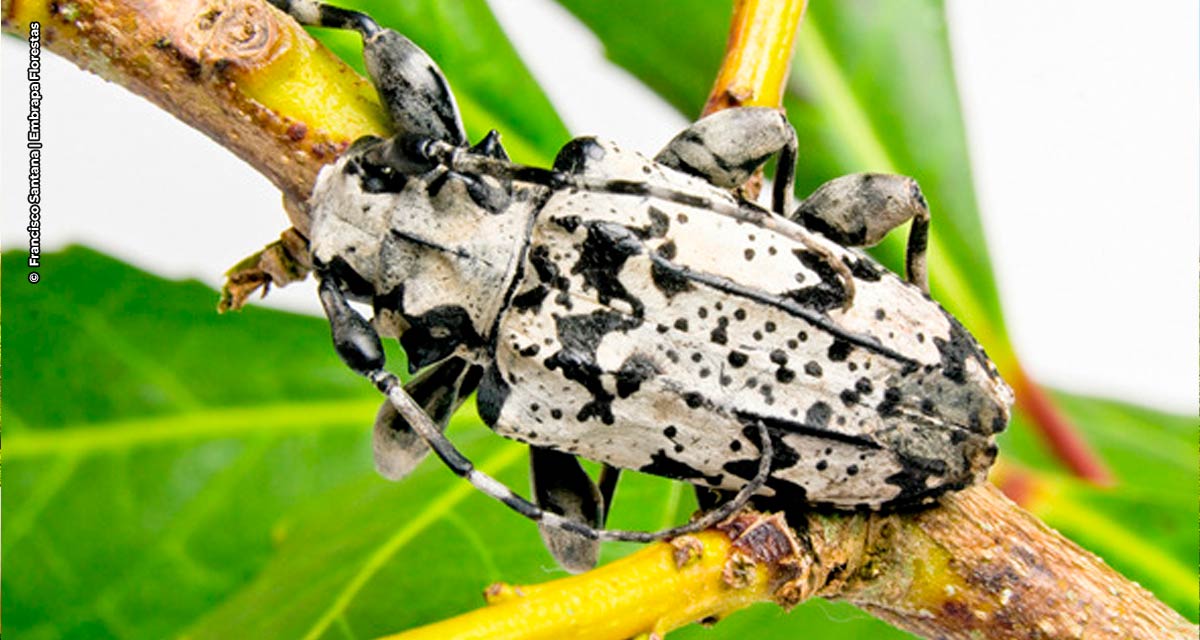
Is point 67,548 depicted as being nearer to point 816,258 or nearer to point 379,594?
point 379,594

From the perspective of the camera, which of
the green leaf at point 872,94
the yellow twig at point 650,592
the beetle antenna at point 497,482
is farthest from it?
the green leaf at point 872,94

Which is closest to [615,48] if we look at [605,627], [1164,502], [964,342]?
[964,342]

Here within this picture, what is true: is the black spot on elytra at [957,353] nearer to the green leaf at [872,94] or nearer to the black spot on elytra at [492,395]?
the black spot on elytra at [492,395]

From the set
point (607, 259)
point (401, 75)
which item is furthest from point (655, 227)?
point (401, 75)

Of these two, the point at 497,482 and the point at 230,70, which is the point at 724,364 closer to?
the point at 497,482

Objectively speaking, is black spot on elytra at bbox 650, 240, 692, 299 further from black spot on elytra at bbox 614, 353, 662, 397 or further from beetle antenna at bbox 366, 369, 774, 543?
beetle antenna at bbox 366, 369, 774, 543
